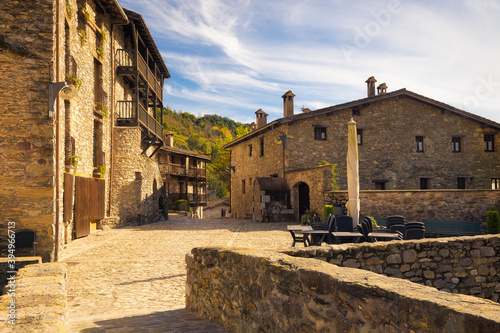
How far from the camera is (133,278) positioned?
21.0 ft

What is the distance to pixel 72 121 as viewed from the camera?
11.9m

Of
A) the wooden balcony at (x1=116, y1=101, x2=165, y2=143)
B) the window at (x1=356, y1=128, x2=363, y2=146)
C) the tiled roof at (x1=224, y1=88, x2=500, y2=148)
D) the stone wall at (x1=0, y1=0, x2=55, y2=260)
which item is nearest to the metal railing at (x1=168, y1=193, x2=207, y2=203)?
the wooden balcony at (x1=116, y1=101, x2=165, y2=143)

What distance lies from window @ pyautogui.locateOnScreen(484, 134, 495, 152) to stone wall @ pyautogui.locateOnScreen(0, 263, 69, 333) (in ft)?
78.0

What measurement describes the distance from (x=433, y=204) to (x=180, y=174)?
25.3m

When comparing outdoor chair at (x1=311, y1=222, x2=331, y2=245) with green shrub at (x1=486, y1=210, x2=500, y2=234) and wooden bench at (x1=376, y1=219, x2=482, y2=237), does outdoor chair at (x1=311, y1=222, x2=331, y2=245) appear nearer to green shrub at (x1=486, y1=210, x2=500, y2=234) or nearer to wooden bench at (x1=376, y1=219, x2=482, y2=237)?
wooden bench at (x1=376, y1=219, x2=482, y2=237)

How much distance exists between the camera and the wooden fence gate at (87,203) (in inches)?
463

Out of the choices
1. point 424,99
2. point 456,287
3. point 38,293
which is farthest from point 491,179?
point 38,293

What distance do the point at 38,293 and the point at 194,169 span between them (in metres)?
34.0

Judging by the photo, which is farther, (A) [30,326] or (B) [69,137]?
(B) [69,137]

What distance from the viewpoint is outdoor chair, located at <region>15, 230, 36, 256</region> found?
765 cm

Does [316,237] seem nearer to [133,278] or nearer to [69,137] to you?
[133,278]

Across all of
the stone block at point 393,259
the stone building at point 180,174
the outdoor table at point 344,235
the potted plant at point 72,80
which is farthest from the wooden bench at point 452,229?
the stone building at point 180,174

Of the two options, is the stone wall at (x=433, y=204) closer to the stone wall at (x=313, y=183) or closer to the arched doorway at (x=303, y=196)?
the stone wall at (x=313, y=183)

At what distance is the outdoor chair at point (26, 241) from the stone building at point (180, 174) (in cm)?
2420
